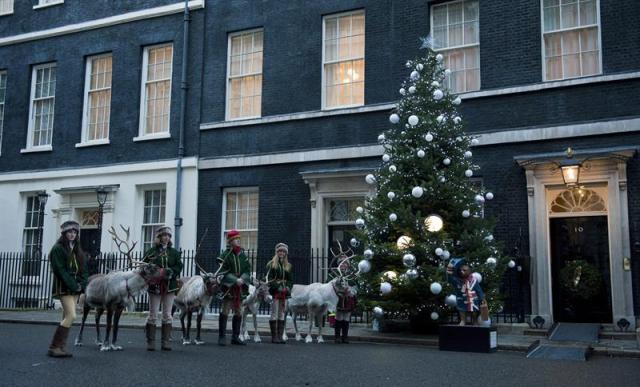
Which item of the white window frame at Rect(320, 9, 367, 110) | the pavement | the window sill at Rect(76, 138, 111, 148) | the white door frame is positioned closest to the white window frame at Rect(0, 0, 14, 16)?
the window sill at Rect(76, 138, 111, 148)

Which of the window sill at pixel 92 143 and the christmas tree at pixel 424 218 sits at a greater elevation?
the window sill at pixel 92 143

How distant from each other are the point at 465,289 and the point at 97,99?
15061mm

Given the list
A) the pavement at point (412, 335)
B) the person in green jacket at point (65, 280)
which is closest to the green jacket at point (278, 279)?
the pavement at point (412, 335)

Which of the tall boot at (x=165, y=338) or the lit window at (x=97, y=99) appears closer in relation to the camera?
the tall boot at (x=165, y=338)

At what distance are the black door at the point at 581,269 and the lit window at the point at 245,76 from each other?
8.90 metres

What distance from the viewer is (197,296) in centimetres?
1247

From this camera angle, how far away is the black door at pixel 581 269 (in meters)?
14.7

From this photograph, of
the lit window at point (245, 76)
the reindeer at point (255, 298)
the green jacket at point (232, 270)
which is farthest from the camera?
the lit window at point (245, 76)

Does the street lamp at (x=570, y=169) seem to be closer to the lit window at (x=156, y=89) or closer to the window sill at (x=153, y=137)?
the window sill at (x=153, y=137)

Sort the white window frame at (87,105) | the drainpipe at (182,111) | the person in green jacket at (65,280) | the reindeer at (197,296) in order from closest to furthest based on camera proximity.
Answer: the person in green jacket at (65,280), the reindeer at (197,296), the drainpipe at (182,111), the white window frame at (87,105)

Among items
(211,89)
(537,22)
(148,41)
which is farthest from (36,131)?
(537,22)

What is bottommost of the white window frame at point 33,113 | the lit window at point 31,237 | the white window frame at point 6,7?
the lit window at point 31,237

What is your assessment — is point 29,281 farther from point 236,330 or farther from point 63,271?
point 63,271

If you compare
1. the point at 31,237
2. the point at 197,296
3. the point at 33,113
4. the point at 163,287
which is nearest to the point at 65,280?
the point at 163,287
